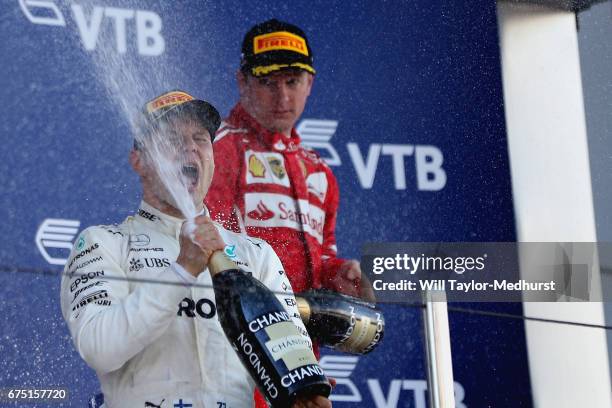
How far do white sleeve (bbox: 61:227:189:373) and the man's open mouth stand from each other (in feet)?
1.03

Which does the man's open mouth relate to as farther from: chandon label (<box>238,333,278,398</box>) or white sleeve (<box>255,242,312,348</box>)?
chandon label (<box>238,333,278,398</box>)

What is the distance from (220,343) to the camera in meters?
1.86

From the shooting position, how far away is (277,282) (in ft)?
6.44

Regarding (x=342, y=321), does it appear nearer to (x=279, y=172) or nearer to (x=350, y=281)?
(x=350, y=281)

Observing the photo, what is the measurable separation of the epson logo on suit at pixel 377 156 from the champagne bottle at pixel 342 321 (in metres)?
0.33

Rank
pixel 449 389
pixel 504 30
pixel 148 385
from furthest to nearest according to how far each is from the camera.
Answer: pixel 504 30
pixel 148 385
pixel 449 389

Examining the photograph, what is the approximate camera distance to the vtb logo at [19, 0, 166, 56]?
2.38m

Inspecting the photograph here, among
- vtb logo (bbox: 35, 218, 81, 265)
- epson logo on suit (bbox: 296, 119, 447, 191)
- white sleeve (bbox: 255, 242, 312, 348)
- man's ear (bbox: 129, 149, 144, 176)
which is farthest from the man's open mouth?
epson logo on suit (bbox: 296, 119, 447, 191)

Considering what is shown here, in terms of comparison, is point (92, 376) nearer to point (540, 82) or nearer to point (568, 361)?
point (568, 361)

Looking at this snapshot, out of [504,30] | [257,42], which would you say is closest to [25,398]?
[257,42]

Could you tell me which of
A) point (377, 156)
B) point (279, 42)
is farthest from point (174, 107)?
point (377, 156)

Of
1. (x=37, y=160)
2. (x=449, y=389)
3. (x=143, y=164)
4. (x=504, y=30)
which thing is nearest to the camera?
(x=449, y=389)

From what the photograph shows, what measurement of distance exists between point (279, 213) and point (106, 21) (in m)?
0.49

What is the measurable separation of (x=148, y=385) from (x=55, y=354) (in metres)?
0.47
